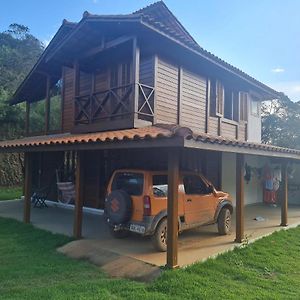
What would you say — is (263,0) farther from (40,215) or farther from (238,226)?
(40,215)

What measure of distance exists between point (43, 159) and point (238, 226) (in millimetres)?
9827

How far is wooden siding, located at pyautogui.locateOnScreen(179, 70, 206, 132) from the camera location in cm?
1089

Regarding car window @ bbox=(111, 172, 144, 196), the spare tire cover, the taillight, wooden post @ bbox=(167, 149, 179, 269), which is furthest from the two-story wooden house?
the spare tire cover

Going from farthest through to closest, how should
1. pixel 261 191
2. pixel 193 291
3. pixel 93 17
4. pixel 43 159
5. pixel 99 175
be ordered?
pixel 261 191 < pixel 43 159 < pixel 99 175 < pixel 93 17 < pixel 193 291

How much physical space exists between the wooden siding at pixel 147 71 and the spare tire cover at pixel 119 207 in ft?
13.2

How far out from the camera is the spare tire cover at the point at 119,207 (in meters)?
6.76

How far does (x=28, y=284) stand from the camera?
16.7 ft

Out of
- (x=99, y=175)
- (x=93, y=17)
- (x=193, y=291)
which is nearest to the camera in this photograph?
(x=193, y=291)

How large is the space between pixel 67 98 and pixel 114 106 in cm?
359

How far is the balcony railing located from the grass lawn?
396 cm

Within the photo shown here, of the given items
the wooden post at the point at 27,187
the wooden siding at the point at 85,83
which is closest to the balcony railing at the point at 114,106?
the wooden siding at the point at 85,83

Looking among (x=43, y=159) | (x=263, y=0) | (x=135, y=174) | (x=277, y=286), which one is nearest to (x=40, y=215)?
(x=43, y=159)

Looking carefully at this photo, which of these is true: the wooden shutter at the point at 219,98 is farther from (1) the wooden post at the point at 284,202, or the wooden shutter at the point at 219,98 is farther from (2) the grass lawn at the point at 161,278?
(2) the grass lawn at the point at 161,278

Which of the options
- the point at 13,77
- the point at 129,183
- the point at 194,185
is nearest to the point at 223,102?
the point at 194,185
